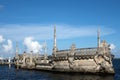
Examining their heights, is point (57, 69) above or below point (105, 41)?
below

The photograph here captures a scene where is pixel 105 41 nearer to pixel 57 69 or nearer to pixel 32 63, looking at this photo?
pixel 57 69

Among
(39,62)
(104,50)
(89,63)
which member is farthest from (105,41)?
(39,62)

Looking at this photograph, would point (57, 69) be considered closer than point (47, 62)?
Yes

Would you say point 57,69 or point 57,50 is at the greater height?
point 57,50

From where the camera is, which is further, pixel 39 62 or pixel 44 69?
pixel 39 62

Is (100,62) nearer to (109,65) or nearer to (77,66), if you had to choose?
(109,65)

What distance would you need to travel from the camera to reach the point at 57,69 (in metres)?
72.5

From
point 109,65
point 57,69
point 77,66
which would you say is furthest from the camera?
point 57,69

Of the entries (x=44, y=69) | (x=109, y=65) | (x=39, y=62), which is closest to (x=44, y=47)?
(x=39, y=62)

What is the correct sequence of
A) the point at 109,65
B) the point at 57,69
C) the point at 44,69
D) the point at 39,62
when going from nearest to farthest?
the point at 109,65, the point at 57,69, the point at 44,69, the point at 39,62

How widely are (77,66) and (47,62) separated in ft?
66.2

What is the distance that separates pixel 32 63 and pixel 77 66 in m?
33.0

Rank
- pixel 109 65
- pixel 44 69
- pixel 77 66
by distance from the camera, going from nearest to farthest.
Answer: pixel 109 65, pixel 77 66, pixel 44 69

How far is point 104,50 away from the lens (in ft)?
200
